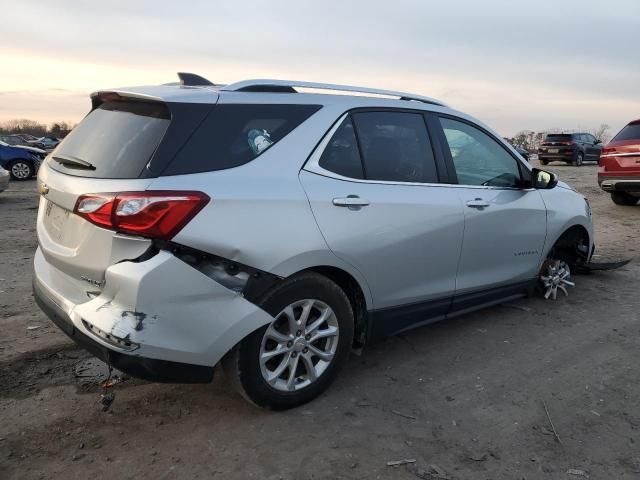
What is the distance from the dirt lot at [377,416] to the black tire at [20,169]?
14.0 meters

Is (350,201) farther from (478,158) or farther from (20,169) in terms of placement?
(20,169)

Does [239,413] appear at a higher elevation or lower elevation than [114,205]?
lower

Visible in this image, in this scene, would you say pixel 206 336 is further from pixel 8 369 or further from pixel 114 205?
pixel 8 369

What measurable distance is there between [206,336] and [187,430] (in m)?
0.62

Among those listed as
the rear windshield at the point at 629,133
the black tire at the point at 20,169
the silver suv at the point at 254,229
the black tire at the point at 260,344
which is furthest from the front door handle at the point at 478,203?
the black tire at the point at 20,169

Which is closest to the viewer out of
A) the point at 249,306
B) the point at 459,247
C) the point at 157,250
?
the point at 157,250

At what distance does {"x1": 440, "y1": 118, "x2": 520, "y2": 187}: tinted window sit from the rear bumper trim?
7.60 ft

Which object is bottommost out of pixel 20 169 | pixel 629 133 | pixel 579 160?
pixel 20 169

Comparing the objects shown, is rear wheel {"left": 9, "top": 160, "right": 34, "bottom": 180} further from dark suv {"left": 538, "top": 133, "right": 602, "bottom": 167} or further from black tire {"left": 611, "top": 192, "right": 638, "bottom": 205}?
dark suv {"left": 538, "top": 133, "right": 602, "bottom": 167}

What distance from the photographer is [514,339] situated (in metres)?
4.29

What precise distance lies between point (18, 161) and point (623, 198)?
16351 millimetres

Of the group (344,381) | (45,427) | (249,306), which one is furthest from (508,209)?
(45,427)

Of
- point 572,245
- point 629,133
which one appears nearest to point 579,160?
point 629,133

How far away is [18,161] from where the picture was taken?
16547 millimetres
